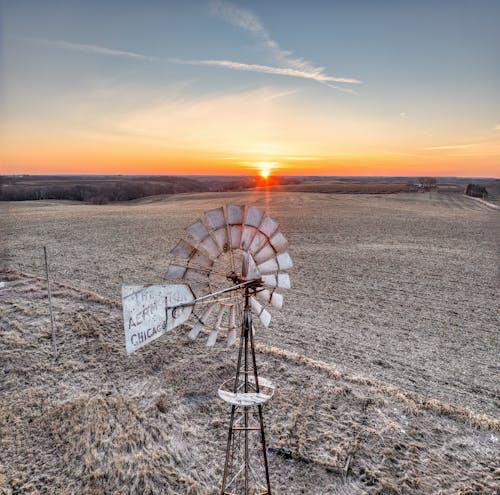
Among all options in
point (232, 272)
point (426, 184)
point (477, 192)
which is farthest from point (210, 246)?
point (426, 184)

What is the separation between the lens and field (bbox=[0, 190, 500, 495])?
514 centimetres

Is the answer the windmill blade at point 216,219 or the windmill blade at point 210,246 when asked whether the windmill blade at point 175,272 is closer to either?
the windmill blade at point 210,246

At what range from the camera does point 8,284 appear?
12297 millimetres

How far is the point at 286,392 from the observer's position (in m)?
7.00

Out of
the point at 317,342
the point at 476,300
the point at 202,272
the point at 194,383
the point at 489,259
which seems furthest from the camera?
the point at 489,259

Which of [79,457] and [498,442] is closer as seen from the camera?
[79,457]

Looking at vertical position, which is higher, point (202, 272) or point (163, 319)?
point (202, 272)

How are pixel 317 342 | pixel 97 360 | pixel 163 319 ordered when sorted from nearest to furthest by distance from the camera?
pixel 163 319 < pixel 97 360 < pixel 317 342

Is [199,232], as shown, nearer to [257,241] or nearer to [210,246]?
[210,246]

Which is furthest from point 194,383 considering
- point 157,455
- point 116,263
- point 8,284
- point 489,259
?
point 489,259

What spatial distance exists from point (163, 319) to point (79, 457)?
3657mm

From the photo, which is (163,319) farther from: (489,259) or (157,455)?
(489,259)

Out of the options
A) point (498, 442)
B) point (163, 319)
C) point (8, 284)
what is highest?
point (163, 319)

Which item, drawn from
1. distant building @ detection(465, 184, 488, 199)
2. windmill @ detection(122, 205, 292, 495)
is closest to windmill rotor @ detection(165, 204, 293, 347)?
windmill @ detection(122, 205, 292, 495)
